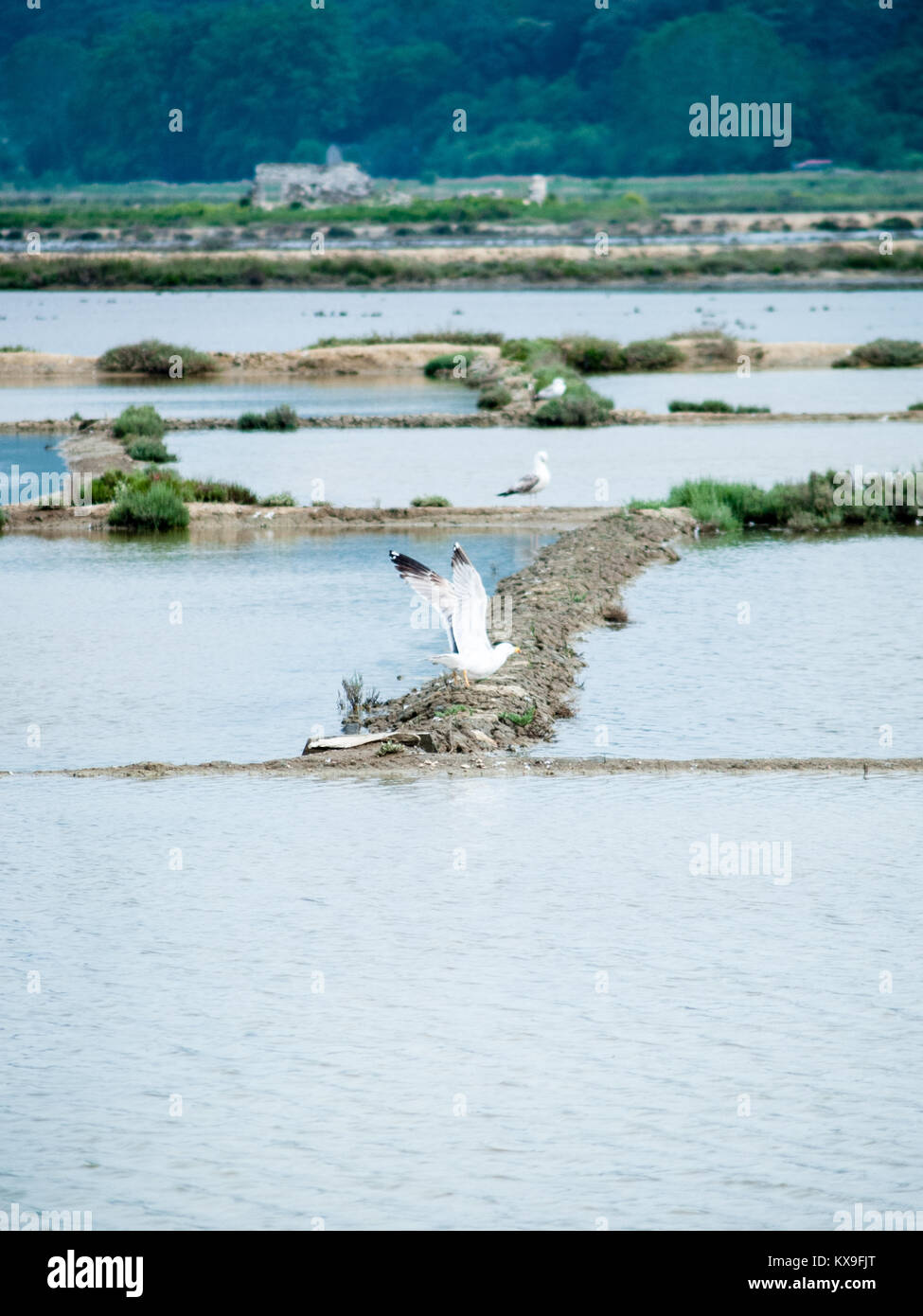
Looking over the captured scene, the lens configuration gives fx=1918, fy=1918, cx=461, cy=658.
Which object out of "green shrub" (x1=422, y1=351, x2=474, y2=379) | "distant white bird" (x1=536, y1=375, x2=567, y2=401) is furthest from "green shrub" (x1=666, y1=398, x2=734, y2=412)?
"green shrub" (x1=422, y1=351, x2=474, y2=379)

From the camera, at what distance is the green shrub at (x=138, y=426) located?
34.2m

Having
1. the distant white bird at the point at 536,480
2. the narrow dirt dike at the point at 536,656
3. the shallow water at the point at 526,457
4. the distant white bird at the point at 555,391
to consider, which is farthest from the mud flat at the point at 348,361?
the narrow dirt dike at the point at 536,656

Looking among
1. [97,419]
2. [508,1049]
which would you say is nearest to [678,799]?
[508,1049]

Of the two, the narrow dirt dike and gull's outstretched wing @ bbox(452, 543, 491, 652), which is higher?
gull's outstretched wing @ bbox(452, 543, 491, 652)

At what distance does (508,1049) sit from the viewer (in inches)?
321

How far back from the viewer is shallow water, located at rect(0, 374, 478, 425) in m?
41.6

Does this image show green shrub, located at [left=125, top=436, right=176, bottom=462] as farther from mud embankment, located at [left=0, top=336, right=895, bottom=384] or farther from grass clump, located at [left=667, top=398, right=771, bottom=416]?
mud embankment, located at [left=0, top=336, right=895, bottom=384]

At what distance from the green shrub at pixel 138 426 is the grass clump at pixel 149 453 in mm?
1613

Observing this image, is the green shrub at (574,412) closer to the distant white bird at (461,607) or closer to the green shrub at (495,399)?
the green shrub at (495,399)

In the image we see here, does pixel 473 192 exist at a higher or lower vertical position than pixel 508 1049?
higher

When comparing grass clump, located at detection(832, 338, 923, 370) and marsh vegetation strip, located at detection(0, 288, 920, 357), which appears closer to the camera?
grass clump, located at detection(832, 338, 923, 370)

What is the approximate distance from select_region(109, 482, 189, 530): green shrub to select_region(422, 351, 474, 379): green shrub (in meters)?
23.2

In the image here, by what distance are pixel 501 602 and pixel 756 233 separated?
107850 millimetres
